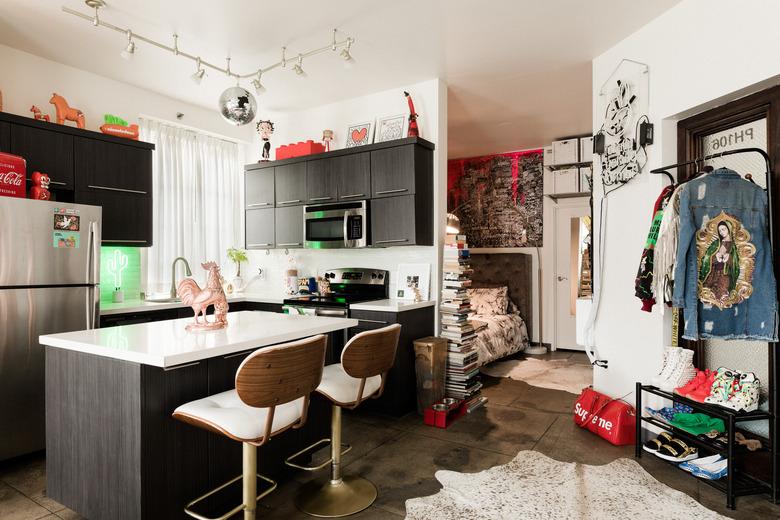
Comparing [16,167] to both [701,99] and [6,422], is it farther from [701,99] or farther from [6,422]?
[701,99]

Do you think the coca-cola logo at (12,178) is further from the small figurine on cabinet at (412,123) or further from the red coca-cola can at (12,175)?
the small figurine on cabinet at (412,123)

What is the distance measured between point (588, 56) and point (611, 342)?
7.57ft

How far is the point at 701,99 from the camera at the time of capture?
2850 millimetres

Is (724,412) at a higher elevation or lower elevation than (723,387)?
lower

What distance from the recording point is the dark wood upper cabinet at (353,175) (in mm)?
4309

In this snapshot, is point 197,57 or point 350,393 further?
point 197,57

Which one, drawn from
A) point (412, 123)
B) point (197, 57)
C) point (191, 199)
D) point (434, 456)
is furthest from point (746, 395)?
point (191, 199)

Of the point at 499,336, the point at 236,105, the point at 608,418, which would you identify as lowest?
the point at 608,418

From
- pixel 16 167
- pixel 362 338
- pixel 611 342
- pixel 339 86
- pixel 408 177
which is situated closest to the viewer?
pixel 362 338

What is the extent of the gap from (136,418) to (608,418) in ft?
9.80

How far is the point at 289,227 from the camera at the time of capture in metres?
4.90

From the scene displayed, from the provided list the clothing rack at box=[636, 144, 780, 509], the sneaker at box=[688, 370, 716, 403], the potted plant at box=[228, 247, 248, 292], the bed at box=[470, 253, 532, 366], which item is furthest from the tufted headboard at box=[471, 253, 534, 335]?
the clothing rack at box=[636, 144, 780, 509]

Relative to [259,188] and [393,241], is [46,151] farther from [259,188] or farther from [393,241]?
[393,241]

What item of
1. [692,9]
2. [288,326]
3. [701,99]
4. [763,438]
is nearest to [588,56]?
[692,9]
